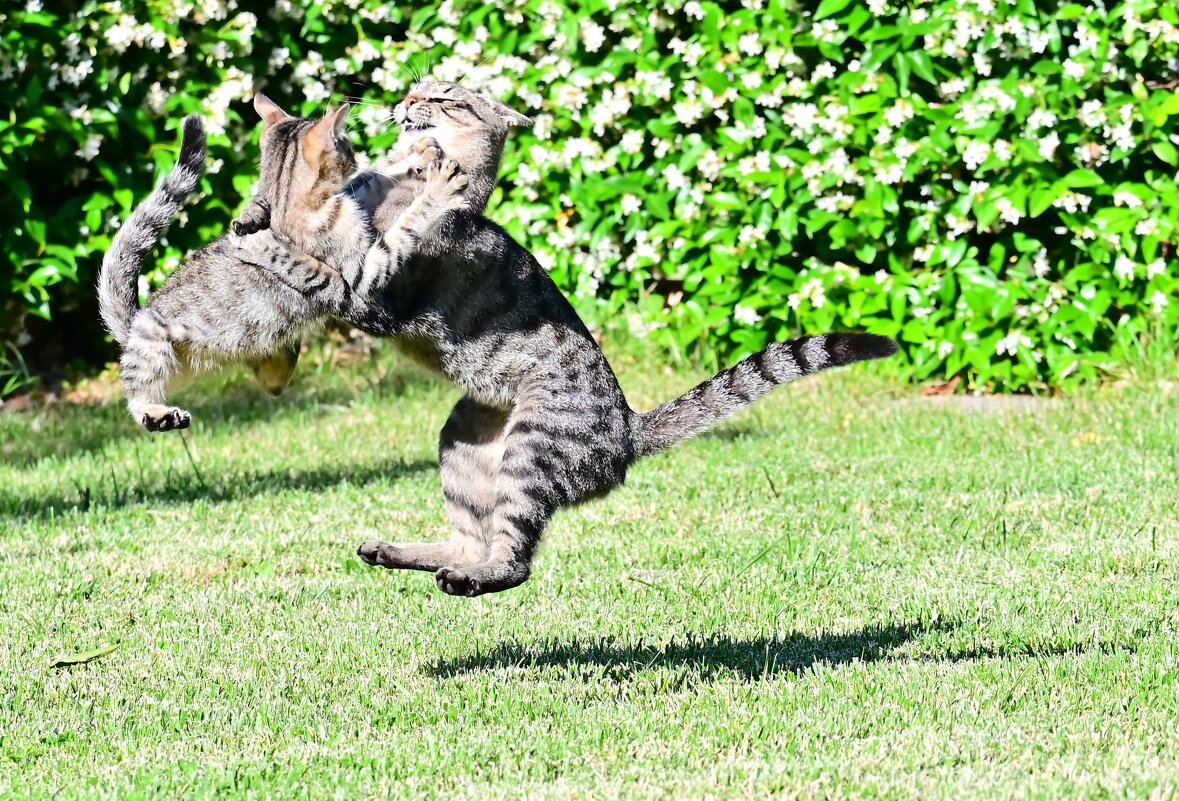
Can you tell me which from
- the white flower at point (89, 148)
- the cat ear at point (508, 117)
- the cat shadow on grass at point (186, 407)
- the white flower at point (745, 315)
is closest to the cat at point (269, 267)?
the cat ear at point (508, 117)

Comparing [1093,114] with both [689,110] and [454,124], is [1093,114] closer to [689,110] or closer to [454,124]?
[689,110]

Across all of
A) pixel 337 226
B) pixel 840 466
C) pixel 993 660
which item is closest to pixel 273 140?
pixel 337 226

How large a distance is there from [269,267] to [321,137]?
0.36 meters

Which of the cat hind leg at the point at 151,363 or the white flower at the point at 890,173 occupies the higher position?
the cat hind leg at the point at 151,363

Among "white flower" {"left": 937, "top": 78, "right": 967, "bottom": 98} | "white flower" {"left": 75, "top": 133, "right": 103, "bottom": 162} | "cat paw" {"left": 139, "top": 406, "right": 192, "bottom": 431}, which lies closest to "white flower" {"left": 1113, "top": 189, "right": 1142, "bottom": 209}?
"white flower" {"left": 937, "top": 78, "right": 967, "bottom": 98}

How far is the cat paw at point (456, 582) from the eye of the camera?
13.1 ft

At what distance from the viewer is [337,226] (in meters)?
4.09

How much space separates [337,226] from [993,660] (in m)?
2.24

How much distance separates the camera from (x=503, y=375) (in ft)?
14.3

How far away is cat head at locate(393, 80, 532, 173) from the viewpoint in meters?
4.30

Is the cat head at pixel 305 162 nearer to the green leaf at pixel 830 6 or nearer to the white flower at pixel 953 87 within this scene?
the green leaf at pixel 830 6

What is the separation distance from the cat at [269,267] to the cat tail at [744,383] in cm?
95

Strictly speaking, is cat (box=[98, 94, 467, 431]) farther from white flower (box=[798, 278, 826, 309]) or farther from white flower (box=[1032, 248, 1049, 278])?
white flower (box=[1032, 248, 1049, 278])

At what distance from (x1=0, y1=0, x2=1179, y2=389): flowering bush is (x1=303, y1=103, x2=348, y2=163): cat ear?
13.4ft
